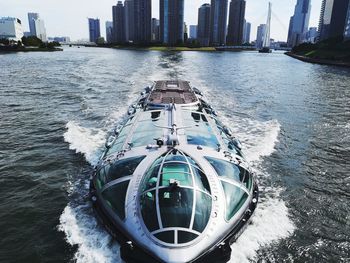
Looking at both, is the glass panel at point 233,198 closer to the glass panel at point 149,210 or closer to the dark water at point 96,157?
the dark water at point 96,157

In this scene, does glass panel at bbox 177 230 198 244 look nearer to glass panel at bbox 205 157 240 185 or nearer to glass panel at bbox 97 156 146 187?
glass panel at bbox 205 157 240 185

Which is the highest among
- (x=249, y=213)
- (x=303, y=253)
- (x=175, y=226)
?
(x=175, y=226)

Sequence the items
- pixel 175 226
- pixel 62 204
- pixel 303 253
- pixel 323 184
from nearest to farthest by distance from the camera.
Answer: pixel 175 226
pixel 303 253
pixel 62 204
pixel 323 184

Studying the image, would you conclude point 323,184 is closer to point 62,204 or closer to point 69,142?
point 62,204

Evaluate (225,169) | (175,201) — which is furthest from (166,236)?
(225,169)

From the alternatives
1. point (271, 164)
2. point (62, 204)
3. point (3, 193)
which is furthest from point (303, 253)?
point (3, 193)

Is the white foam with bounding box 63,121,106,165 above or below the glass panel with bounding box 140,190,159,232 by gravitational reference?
below

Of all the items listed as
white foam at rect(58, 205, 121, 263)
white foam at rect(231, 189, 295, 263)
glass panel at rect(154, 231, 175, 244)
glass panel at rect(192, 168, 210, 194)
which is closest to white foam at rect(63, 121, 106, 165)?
white foam at rect(58, 205, 121, 263)
